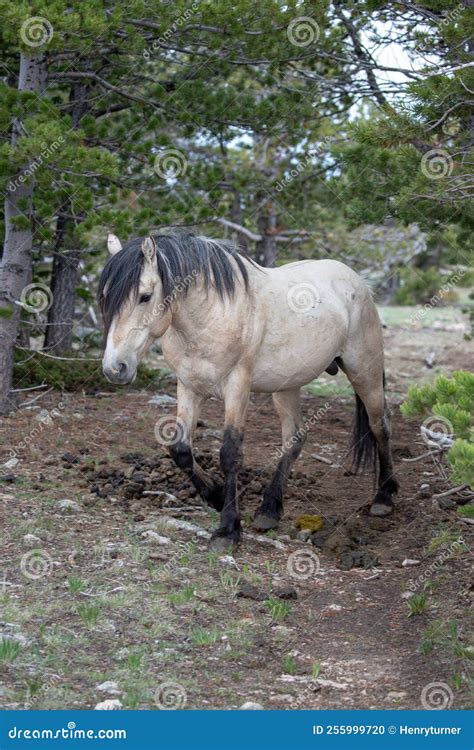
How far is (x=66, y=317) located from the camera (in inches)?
403

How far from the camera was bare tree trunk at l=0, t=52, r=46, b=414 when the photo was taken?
8.54 metres

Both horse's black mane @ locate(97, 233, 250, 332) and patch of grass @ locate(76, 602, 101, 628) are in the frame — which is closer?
patch of grass @ locate(76, 602, 101, 628)

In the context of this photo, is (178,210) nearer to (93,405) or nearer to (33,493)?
(93,405)

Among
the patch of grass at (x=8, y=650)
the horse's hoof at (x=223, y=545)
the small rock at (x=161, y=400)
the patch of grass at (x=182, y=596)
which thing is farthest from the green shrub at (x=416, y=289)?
the patch of grass at (x=8, y=650)

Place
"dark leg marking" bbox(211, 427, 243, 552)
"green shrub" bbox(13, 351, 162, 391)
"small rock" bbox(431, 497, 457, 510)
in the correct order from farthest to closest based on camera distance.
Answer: "green shrub" bbox(13, 351, 162, 391) → "small rock" bbox(431, 497, 457, 510) → "dark leg marking" bbox(211, 427, 243, 552)

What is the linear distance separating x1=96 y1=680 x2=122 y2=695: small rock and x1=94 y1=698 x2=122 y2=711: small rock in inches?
3.9

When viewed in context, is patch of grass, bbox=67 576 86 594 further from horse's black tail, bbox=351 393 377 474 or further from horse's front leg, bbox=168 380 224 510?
horse's black tail, bbox=351 393 377 474

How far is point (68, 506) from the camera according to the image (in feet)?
22.2

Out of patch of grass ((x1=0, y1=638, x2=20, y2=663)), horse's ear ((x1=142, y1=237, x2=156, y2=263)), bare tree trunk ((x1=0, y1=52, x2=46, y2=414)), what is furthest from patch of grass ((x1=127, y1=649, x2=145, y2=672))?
bare tree trunk ((x1=0, y1=52, x2=46, y2=414))

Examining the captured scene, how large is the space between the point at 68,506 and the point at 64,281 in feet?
13.2

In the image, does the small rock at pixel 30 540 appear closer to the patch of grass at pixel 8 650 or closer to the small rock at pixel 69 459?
the patch of grass at pixel 8 650

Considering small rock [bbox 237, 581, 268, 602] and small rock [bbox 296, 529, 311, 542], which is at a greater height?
small rock [bbox 237, 581, 268, 602]

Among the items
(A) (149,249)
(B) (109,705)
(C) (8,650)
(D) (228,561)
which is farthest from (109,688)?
(A) (149,249)

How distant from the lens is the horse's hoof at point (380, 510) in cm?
746
